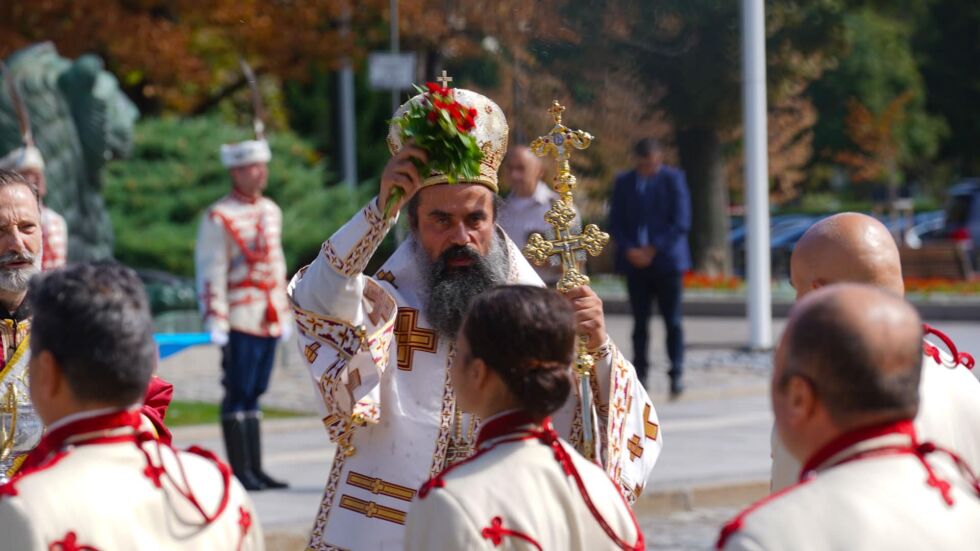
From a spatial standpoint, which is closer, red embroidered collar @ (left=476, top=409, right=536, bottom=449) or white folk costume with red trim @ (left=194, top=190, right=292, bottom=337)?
red embroidered collar @ (left=476, top=409, right=536, bottom=449)

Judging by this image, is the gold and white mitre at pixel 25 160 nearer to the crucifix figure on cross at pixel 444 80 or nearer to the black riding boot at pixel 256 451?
the black riding boot at pixel 256 451

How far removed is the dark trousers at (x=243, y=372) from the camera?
31.0 ft

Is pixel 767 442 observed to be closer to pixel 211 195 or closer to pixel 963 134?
pixel 211 195

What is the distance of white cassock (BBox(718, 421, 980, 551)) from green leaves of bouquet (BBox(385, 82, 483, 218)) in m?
1.64

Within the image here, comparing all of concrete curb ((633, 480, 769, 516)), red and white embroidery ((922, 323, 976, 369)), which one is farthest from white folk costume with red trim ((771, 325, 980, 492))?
concrete curb ((633, 480, 769, 516))

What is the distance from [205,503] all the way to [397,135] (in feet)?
4.79

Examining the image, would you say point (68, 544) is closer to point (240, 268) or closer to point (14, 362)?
point (14, 362)

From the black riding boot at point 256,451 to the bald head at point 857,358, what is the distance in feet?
23.1

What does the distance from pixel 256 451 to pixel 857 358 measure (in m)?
7.21

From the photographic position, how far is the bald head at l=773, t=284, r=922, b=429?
2527 mm

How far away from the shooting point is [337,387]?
3932 mm

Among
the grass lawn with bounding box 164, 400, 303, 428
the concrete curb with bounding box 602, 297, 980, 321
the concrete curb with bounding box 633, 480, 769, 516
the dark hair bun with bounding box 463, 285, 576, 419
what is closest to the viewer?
the dark hair bun with bounding box 463, 285, 576, 419

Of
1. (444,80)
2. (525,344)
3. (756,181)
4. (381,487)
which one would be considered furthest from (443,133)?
(756,181)

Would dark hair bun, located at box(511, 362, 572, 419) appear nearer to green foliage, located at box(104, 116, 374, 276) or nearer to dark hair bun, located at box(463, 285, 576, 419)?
dark hair bun, located at box(463, 285, 576, 419)
